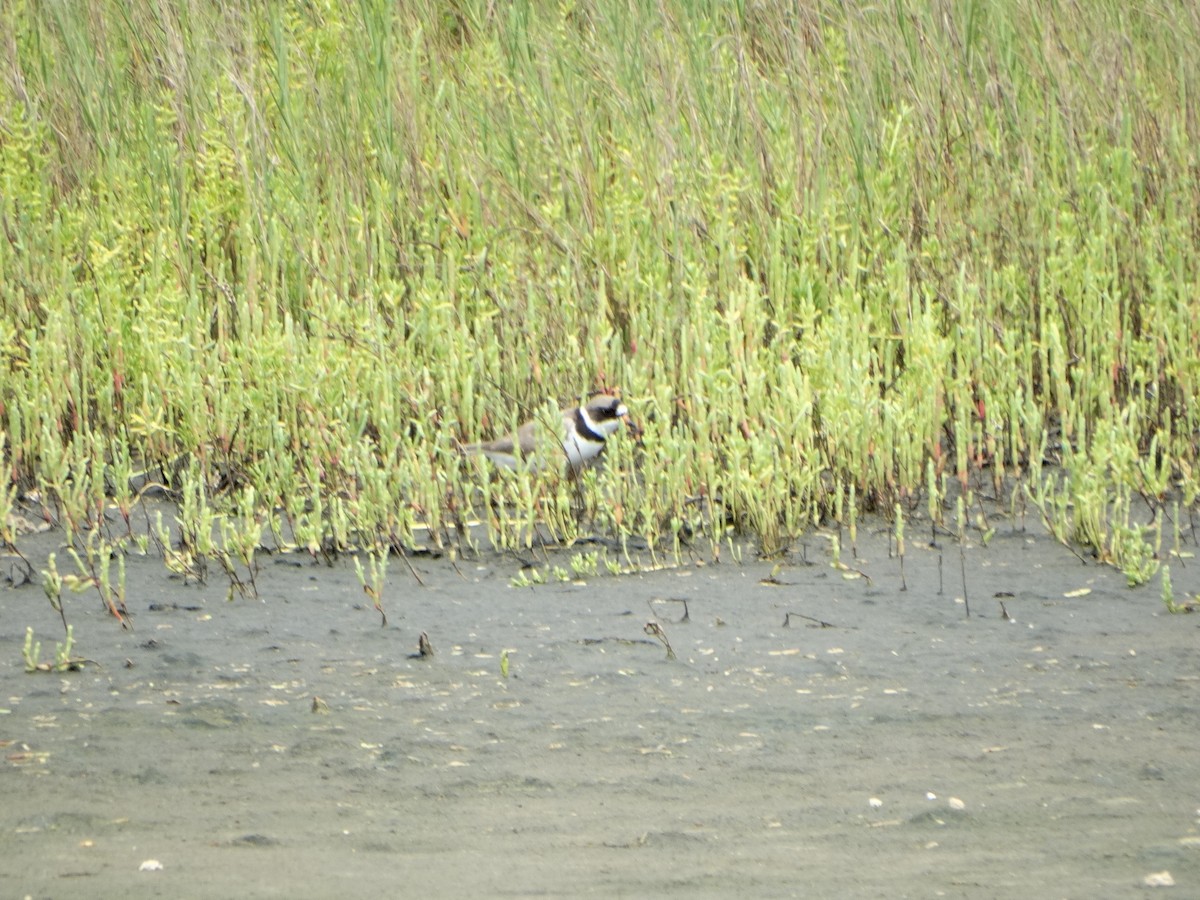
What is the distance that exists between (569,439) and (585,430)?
4.8 inches

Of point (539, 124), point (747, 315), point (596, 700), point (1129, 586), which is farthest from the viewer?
point (539, 124)

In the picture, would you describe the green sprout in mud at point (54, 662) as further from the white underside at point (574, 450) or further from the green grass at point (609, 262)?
the white underside at point (574, 450)

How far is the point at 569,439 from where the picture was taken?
16.9ft

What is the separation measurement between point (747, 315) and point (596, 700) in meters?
2.23

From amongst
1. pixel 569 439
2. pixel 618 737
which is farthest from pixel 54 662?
pixel 569 439

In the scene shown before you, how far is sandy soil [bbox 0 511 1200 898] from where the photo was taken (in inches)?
103

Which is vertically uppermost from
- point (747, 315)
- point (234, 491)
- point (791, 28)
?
point (791, 28)

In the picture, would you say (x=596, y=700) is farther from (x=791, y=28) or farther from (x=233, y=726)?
(x=791, y=28)

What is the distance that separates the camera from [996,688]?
3561 millimetres

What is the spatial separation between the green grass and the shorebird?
9 cm

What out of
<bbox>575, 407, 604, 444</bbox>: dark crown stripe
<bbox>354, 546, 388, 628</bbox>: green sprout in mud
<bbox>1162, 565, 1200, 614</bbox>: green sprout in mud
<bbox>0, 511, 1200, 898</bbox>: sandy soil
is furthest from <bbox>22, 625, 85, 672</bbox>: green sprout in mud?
<bbox>1162, 565, 1200, 614</bbox>: green sprout in mud

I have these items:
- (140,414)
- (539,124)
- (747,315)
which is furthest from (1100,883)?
(539,124)

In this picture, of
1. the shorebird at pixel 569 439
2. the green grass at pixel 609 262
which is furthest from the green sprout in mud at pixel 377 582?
the shorebird at pixel 569 439

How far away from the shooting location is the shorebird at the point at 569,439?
16.5 ft
